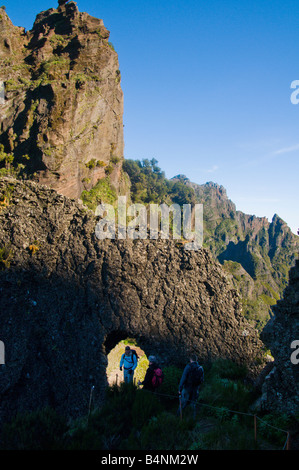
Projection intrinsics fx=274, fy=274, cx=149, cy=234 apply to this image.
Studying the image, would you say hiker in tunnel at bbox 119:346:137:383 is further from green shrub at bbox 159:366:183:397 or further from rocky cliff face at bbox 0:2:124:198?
rocky cliff face at bbox 0:2:124:198

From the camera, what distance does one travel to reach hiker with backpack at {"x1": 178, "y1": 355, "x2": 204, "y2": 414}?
651 cm

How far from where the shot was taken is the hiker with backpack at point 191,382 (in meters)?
6.51

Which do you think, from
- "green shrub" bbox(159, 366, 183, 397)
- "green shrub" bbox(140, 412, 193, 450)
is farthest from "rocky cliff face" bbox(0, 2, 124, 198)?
"green shrub" bbox(140, 412, 193, 450)

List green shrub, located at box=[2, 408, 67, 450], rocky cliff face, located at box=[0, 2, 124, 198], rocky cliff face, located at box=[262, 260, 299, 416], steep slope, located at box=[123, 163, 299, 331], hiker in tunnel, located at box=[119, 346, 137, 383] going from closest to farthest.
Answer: green shrub, located at box=[2, 408, 67, 450] < rocky cliff face, located at box=[262, 260, 299, 416] < hiker in tunnel, located at box=[119, 346, 137, 383] < rocky cliff face, located at box=[0, 2, 124, 198] < steep slope, located at box=[123, 163, 299, 331]

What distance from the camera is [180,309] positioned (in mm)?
9617

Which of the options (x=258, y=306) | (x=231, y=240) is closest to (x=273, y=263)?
(x=231, y=240)

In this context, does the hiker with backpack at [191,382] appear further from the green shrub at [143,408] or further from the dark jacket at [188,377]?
the green shrub at [143,408]

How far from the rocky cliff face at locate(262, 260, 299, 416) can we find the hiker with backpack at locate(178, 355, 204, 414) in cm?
148

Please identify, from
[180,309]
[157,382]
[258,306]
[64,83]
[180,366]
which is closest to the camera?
[157,382]

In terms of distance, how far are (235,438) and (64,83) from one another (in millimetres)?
30618

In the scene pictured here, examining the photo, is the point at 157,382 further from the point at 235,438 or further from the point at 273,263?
the point at 273,263

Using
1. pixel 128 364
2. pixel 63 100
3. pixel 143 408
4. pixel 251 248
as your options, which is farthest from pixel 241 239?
pixel 143 408

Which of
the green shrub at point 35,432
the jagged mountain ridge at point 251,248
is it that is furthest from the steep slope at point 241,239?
the green shrub at point 35,432

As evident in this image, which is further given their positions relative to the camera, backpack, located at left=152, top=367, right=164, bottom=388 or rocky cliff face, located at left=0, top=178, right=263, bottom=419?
rocky cliff face, located at left=0, top=178, right=263, bottom=419
